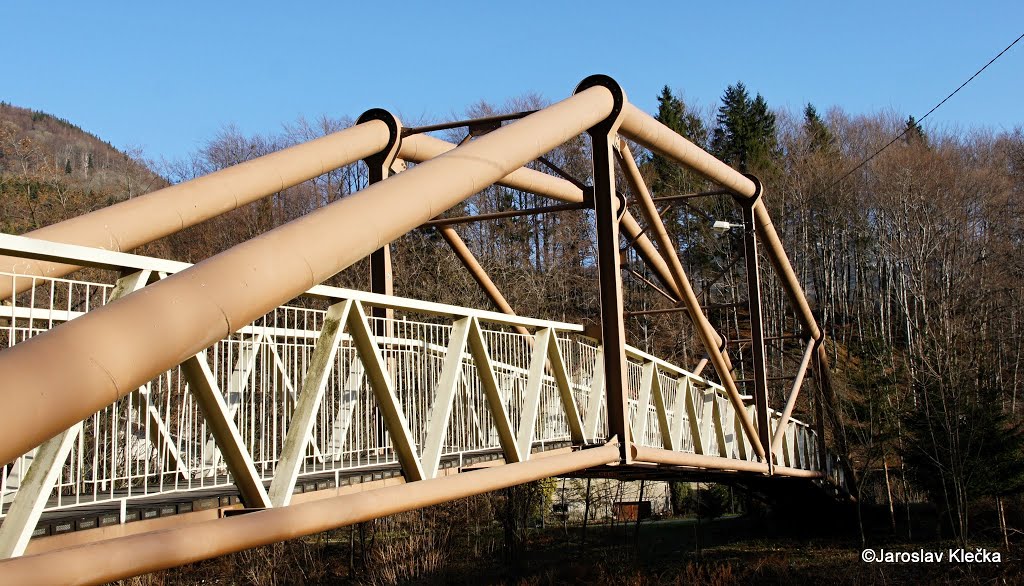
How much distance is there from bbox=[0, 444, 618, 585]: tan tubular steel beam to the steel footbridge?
11mm

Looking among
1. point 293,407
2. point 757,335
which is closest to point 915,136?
point 757,335

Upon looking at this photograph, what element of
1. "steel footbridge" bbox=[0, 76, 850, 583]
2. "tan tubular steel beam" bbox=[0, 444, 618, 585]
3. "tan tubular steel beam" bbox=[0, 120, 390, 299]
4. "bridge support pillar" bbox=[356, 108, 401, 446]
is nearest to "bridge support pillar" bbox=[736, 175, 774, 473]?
"steel footbridge" bbox=[0, 76, 850, 583]

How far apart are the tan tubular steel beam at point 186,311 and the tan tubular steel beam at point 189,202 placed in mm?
3128

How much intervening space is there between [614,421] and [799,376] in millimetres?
8498

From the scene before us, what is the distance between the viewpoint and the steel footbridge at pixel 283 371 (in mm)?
3631

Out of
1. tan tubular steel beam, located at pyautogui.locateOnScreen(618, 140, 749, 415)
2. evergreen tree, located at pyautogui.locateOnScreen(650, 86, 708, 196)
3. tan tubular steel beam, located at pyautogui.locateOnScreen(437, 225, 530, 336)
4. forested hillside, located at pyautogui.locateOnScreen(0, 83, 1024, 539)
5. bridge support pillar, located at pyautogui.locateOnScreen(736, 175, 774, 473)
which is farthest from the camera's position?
evergreen tree, located at pyautogui.locateOnScreen(650, 86, 708, 196)

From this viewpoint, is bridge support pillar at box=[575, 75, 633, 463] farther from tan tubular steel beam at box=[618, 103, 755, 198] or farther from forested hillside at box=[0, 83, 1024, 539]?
forested hillside at box=[0, 83, 1024, 539]

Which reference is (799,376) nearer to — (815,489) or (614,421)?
(815,489)

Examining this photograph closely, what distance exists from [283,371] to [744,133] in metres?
46.4

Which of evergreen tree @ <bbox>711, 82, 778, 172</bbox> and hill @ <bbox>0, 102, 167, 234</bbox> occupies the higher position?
evergreen tree @ <bbox>711, 82, 778, 172</bbox>

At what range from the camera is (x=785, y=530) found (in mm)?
24219

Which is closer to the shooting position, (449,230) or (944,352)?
(449,230)

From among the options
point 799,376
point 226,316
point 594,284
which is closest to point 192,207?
point 226,316

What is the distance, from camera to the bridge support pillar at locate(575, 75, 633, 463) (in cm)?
926
